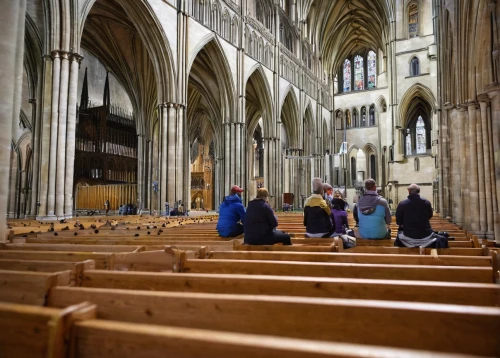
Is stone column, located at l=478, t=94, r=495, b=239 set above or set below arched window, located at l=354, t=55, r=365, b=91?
below

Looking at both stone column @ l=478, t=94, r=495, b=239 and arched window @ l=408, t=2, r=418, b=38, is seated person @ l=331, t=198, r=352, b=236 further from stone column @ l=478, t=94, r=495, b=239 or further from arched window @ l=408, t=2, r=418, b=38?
arched window @ l=408, t=2, r=418, b=38

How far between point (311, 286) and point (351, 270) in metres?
0.56

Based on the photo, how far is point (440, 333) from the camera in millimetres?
1127

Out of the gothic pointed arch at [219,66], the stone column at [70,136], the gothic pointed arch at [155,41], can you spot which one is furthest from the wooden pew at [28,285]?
the gothic pointed arch at [219,66]

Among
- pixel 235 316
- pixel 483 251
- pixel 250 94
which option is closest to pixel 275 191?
pixel 250 94

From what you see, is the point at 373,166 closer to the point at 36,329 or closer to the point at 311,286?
the point at 311,286

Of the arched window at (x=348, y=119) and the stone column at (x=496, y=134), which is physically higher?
the arched window at (x=348, y=119)

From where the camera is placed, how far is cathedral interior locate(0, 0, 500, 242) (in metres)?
8.22

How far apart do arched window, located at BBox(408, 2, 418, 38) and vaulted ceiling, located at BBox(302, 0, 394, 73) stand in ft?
4.80

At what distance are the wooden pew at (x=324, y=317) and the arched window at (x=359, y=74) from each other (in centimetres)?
3624

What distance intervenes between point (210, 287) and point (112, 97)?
25028mm

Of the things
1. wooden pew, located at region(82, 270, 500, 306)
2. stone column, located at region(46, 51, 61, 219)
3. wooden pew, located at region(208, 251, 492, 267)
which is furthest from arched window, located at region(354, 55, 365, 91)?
wooden pew, located at region(82, 270, 500, 306)

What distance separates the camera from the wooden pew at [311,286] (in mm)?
1439

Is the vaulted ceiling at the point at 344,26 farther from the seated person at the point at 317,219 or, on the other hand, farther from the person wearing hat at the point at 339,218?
the seated person at the point at 317,219
